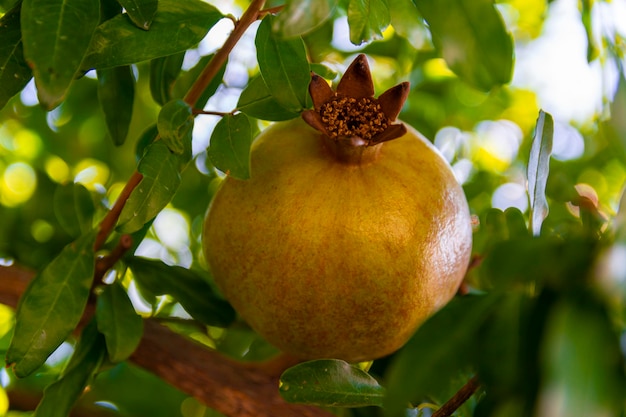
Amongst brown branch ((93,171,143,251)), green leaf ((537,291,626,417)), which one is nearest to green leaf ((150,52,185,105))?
brown branch ((93,171,143,251))

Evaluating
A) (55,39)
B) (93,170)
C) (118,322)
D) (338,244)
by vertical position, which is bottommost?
(93,170)

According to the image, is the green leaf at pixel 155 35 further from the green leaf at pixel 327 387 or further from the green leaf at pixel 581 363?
the green leaf at pixel 581 363

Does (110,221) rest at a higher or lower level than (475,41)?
lower

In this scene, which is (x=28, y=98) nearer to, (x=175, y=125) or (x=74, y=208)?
(x=74, y=208)

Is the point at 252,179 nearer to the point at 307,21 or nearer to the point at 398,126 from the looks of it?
the point at 398,126

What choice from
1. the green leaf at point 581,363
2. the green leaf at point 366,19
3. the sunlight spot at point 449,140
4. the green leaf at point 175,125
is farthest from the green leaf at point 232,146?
the sunlight spot at point 449,140

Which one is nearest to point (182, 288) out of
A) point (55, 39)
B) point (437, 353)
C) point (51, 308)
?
point (51, 308)

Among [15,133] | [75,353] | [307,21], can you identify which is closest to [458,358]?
[307,21]
